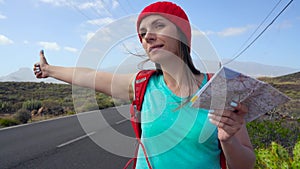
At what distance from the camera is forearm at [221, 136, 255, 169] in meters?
1.09

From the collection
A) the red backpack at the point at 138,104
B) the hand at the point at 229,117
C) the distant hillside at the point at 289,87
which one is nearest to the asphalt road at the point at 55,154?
the distant hillside at the point at 289,87

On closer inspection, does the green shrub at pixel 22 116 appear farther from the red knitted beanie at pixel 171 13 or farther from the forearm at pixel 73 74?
the red knitted beanie at pixel 171 13

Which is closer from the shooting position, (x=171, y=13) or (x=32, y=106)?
(x=171, y=13)

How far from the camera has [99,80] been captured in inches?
56.0

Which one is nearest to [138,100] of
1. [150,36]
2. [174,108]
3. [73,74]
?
[174,108]

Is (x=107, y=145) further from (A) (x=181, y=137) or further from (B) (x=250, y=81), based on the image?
(B) (x=250, y=81)

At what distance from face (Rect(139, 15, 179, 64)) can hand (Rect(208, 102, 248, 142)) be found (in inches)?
16.2

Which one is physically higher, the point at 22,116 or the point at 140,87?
the point at 140,87

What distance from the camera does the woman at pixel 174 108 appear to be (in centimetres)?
118

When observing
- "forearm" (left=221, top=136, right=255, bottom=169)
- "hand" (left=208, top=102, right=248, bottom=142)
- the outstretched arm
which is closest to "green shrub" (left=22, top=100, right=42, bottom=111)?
the outstretched arm

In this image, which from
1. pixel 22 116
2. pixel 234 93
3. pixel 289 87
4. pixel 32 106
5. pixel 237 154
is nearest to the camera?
pixel 234 93

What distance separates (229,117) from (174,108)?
0.33 meters

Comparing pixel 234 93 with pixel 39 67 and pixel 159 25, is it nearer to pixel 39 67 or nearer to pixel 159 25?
pixel 159 25

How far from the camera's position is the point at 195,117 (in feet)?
3.87
